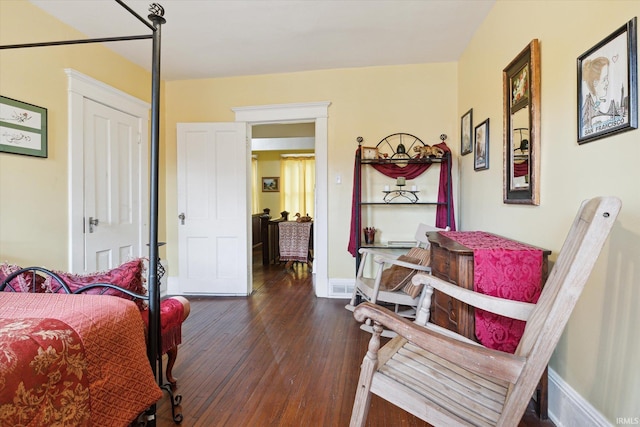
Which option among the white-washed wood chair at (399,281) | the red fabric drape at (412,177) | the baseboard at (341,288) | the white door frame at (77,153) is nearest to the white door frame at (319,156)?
the baseboard at (341,288)

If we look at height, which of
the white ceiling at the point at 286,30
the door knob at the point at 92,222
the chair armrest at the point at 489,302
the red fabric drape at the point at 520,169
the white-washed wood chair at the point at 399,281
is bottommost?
the white-washed wood chair at the point at 399,281

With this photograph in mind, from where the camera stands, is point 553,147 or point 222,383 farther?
point 222,383

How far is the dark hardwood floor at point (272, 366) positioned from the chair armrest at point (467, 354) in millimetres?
832

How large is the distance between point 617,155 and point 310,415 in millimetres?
1776

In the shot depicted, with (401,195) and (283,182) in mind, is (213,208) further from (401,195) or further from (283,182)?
(283,182)

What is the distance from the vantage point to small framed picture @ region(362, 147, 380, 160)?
3350mm

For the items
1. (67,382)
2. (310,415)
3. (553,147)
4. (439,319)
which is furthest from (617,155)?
(67,382)

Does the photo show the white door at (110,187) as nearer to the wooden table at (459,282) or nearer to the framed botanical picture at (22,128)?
the framed botanical picture at (22,128)

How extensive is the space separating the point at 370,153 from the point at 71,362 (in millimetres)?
2952

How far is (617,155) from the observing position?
45.9 inches

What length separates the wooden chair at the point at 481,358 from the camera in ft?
2.78

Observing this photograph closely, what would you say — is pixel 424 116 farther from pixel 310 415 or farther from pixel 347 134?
pixel 310 415

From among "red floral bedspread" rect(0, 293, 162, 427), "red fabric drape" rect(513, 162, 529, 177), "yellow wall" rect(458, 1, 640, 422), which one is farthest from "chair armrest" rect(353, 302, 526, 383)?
"red fabric drape" rect(513, 162, 529, 177)

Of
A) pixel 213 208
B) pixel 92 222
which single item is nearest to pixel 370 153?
pixel 213 208
